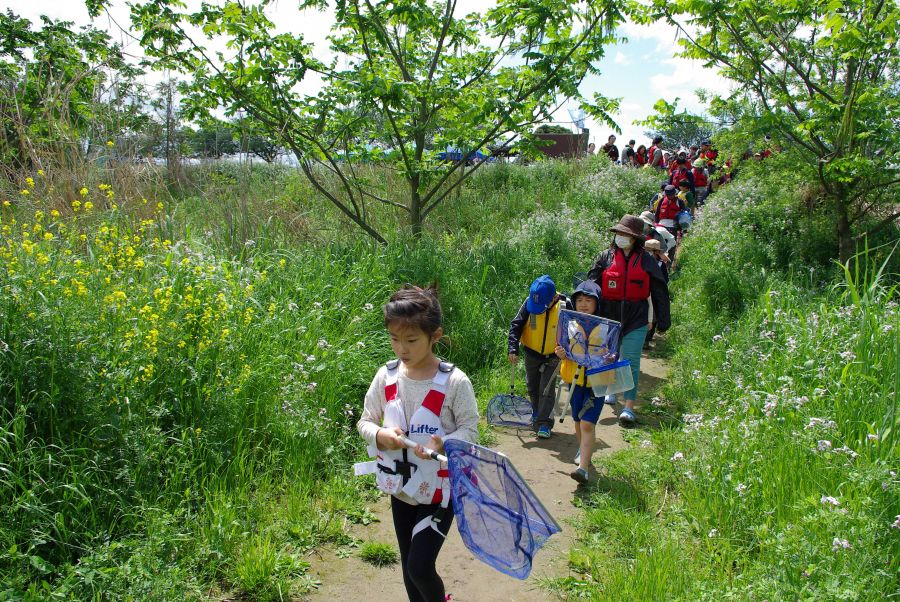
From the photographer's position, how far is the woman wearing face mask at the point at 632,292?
562cm

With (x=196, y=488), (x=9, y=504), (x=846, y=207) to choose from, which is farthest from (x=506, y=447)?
(x=846, y=207)

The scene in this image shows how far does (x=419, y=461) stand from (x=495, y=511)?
38 centimetres

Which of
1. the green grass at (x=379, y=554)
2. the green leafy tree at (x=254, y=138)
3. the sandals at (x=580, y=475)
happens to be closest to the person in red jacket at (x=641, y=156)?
the green leafy tree at (x=254, y=138)

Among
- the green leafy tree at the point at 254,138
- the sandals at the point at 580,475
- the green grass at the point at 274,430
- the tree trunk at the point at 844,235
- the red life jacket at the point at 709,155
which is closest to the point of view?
the green grass at the point at 274,430

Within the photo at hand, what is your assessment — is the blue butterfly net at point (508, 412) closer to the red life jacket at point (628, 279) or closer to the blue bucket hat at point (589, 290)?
the blue bucket hat at point (589, 290)

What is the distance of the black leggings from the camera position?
245 centimetres

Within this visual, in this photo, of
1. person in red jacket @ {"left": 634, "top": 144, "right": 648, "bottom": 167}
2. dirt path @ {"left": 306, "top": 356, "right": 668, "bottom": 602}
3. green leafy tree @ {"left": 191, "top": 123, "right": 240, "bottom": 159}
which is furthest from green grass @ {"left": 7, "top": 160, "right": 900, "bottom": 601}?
person in red jacket @ {"left": 634, "top": 144, "right": 648, "bottom": 167}

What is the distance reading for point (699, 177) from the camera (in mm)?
16703

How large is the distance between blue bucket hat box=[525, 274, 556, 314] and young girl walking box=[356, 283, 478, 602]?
2492 millimetres

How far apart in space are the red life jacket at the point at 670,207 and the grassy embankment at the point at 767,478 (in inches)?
145

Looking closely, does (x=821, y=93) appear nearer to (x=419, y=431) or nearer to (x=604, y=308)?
(x=604, y=308)

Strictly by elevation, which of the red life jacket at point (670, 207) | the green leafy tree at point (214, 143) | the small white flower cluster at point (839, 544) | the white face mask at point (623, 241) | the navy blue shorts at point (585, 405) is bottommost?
the small white flower cluster at point (839, 544)

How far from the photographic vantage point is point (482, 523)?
2.28m

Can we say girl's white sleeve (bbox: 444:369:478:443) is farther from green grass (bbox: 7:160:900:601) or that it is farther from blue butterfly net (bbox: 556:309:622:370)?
blue butterfly net (bbox: 556:309:622:370)
